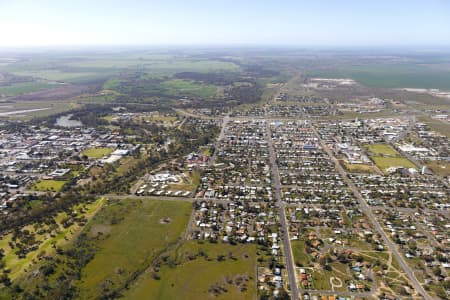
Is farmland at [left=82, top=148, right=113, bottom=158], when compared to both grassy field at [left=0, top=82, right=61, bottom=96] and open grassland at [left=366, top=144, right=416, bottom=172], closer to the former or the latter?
open grassland at [left=366, top=144, right=416, bottom=172]

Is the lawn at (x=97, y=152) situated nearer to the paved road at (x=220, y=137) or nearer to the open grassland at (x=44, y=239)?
the open grassland at (x=44, y=239)

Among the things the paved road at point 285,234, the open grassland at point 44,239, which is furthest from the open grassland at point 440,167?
the open grassland at point 44,239

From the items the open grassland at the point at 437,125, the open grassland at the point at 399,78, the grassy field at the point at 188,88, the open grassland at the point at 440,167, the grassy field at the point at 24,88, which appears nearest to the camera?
the open grassland at the point at 440,167

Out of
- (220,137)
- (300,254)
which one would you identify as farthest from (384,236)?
(220,137)

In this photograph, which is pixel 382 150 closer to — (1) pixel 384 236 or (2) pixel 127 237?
(1) pixel 384 236

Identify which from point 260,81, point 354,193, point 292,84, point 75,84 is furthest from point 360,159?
point 75,84

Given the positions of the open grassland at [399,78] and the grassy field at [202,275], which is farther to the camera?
the open grassland at [399,78]
